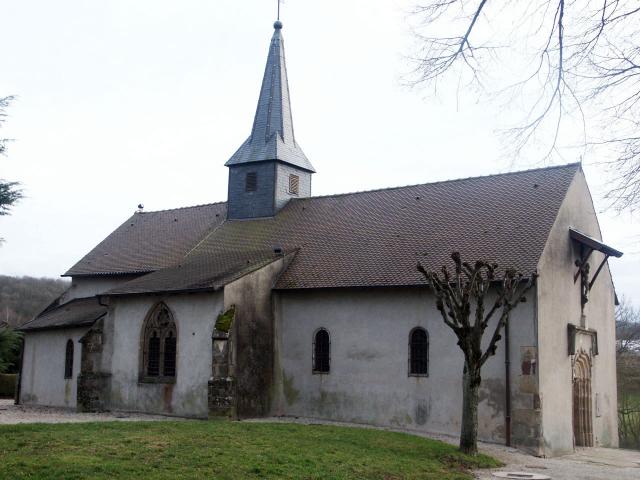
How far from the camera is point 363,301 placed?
2439cm

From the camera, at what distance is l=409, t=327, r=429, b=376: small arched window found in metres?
22.9

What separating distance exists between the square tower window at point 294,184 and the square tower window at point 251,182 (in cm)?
154

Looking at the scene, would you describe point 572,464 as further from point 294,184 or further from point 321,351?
point 294,184

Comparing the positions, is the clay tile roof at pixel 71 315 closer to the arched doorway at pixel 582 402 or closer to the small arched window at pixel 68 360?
the small arched window at pixel 68 360

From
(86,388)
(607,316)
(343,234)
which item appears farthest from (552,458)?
(86,388)

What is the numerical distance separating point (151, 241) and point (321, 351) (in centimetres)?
1232

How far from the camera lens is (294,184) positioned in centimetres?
3306

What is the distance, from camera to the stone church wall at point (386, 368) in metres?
21.2

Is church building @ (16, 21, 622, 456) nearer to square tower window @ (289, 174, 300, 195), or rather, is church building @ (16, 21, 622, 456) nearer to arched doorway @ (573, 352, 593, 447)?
arched doorway @ (573, 352, 593, 447)

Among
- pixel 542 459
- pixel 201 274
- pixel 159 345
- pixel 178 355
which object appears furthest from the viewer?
pixel 201 274

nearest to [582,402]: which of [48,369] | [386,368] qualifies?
[386,368]

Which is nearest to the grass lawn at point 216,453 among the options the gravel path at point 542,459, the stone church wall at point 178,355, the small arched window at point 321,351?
the gravel path at point 542,459

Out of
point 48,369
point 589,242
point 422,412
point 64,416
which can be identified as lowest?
point 64,416

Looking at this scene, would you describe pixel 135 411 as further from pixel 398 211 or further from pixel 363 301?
pixel 398 211
